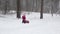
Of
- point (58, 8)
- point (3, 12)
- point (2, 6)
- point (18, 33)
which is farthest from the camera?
point (58, 8)

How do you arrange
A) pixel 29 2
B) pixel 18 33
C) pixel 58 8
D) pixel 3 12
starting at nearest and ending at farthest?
1. pixel 18 33
2. pixel 3 12
3. pixel 58 8
4. pixel 29 2

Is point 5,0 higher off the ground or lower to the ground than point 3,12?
higher

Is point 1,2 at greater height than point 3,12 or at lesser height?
greater

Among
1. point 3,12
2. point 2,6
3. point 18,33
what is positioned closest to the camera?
point 18,33

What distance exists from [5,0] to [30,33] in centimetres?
2370

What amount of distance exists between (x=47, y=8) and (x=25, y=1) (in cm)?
1338

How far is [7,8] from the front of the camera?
107 feet

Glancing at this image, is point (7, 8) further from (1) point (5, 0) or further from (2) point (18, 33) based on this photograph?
(2) point (18, 33)

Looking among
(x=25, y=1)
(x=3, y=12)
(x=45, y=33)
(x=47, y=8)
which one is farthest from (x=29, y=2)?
(x=45, y=33)

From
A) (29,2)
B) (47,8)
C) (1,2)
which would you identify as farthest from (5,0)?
(29,2)

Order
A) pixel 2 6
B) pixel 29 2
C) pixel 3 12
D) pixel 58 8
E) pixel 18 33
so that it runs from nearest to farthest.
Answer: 1. pixel 18 33
2. pixel 2 6
3. pixel 3 12
4. pixel 58 8
5. pixel 29 2

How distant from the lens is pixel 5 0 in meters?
32.4

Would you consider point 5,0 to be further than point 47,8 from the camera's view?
No

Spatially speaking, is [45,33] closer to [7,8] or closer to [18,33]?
[18,33]
